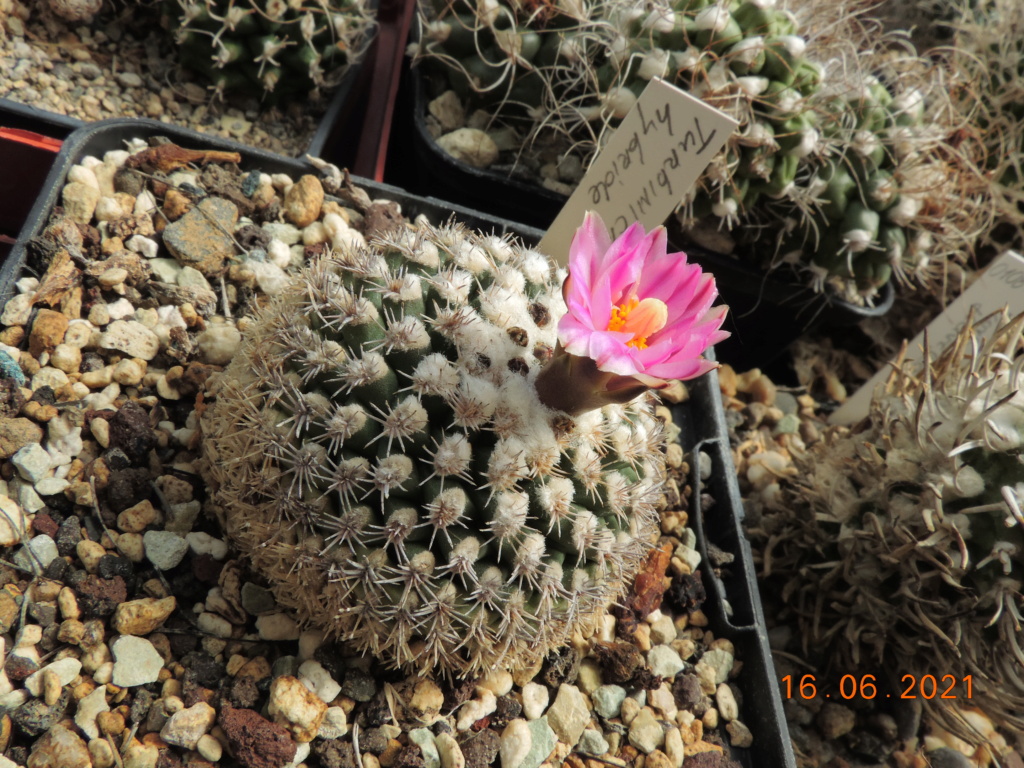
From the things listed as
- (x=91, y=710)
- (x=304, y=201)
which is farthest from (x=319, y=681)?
(x=304, y=201)

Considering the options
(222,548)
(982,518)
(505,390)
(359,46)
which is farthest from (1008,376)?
(359,46)

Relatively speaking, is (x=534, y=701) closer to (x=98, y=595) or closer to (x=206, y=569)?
(x=206, y=569)

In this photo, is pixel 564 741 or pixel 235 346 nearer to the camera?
pixel 564 741

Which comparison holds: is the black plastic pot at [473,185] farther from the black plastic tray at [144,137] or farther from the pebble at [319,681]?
the pebble at [319,681]

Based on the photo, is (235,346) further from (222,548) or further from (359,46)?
(359,46)

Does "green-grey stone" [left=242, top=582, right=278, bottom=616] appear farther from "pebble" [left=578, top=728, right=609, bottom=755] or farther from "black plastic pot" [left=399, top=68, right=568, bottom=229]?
"black plastic pot" [left=399, top=68, right=568, bottom=229]

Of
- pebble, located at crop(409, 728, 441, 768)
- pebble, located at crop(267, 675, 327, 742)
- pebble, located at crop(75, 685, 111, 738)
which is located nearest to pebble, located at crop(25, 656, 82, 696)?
pebble, located at crop(75, 685, 111, 738)
